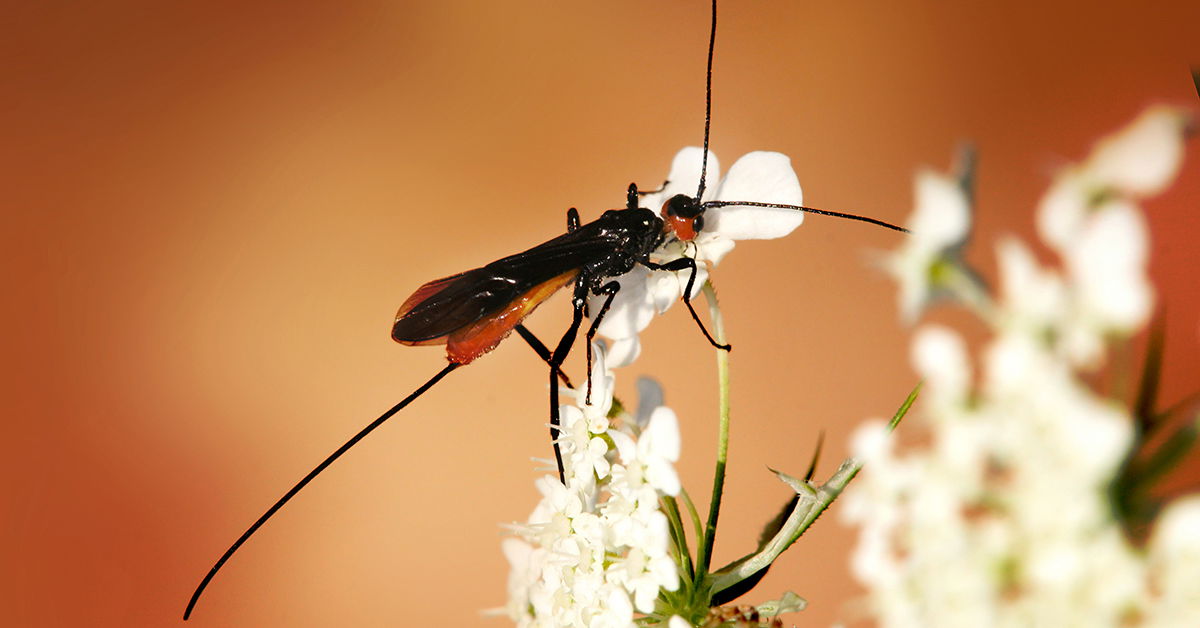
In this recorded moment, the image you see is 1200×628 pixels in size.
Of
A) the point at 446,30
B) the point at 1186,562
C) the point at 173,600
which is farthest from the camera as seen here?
the point at 446,30

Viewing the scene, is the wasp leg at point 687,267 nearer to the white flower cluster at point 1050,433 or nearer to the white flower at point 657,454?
the white flower at point 657,454

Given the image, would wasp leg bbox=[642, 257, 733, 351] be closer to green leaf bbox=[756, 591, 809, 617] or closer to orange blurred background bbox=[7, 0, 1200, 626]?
green leaf bbox=[756, 591, 809, 617]

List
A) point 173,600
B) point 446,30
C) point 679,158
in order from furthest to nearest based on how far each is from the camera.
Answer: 1. point 446,30
2. point 173,600
3. point 679,158

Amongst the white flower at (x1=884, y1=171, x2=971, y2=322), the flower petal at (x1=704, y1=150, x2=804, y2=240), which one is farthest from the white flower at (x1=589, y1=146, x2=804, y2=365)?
the white flower at (x1=884, y1=171, x2=971, y2=322)

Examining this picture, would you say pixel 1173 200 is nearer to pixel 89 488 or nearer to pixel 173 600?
pixel 173 600

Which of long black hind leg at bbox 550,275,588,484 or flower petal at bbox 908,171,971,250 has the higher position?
long black hind leg at bbox 550,275,588,484

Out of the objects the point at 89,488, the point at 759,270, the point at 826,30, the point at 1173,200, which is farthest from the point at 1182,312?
the point at 89,488

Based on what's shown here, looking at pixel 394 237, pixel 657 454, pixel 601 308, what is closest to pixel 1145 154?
pixel 657 454
